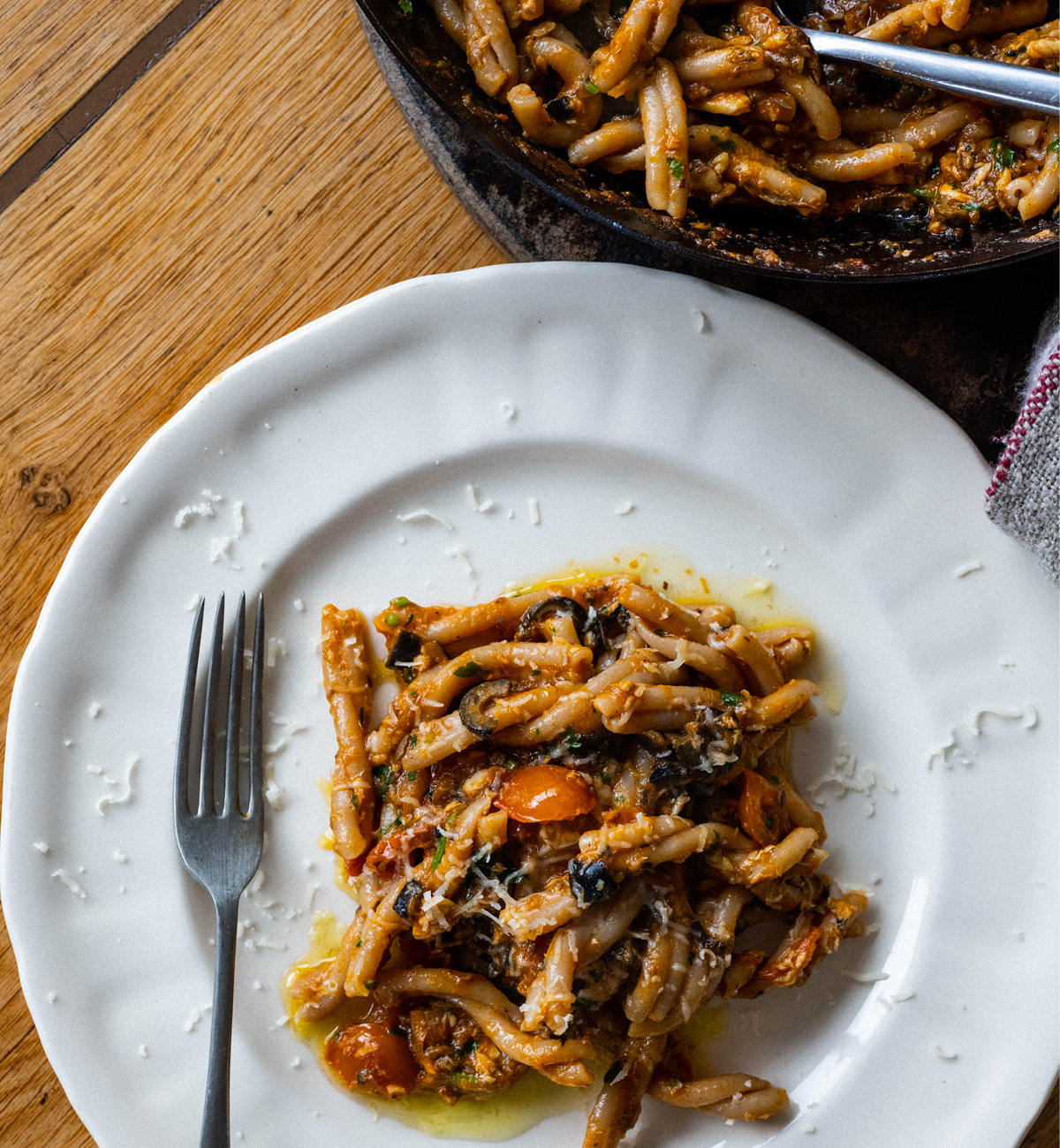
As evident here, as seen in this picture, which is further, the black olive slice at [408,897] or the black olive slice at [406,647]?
the black olive slice at [406,647]

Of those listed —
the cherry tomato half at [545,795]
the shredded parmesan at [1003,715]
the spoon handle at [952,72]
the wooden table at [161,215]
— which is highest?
the wooden table at [161,215]

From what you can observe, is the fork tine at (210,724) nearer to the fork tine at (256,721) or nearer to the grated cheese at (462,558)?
the fork tine at (256,721)

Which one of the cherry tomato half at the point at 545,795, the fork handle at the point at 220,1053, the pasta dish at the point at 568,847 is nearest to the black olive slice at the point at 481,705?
the pasta dish at the point at 568,847

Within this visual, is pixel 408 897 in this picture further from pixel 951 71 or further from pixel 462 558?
pixel 951 71

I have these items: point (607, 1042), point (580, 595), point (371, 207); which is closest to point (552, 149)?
point (371, 207)

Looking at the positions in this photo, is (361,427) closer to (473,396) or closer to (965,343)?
(473,396)

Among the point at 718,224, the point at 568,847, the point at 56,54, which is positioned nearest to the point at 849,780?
the point at 568,847

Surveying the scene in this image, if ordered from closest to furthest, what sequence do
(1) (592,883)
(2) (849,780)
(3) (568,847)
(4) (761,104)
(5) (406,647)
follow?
1. (1) (592,883)
2. (3) (568,847)
3. (4) (761,104)
4. (5) (406,647)
5. (2) (849,780)
